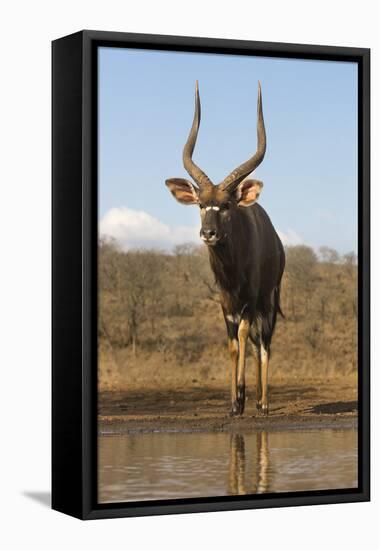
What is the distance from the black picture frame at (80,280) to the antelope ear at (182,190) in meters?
0.80

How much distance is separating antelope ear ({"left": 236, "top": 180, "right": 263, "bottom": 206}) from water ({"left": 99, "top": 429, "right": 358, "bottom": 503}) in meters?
1.93

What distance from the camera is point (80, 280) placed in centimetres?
1447

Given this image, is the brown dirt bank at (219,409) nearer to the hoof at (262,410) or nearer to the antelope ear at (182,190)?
the hoof at (262,410)

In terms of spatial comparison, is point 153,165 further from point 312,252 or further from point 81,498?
point 81,498

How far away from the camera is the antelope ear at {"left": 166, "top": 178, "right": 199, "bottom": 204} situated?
592 inches

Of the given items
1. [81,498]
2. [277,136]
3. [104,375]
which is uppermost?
[277,136]

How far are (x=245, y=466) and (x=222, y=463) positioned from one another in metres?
0.20

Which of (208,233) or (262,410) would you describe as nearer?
(208,233)

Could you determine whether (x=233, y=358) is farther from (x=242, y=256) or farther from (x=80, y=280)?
(x=80, y=280)

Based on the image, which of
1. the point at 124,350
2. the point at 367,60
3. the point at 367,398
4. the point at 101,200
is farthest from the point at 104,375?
the point at 367,60

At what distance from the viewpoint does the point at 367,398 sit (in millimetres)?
15820

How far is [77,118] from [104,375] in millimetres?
2044

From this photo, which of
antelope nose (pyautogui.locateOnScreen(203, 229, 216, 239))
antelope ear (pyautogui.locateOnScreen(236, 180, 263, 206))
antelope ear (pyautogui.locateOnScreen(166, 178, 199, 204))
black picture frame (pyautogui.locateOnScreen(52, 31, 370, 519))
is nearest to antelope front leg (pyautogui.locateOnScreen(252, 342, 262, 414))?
black picture frame (pyautogui.locateOnScreen(52, 31, 370, 519))

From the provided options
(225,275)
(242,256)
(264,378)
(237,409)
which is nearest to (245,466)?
(237,409)
